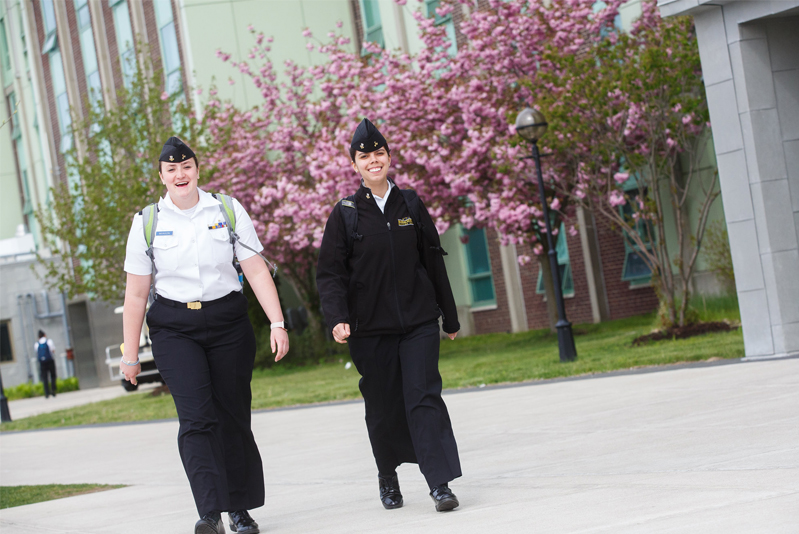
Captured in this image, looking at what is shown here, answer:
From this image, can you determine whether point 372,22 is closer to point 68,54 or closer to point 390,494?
point 68,54

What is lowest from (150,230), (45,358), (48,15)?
(45,358)

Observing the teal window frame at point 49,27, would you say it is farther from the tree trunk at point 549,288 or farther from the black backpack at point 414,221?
the black backpack at point 414,221

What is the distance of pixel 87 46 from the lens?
4034 cm

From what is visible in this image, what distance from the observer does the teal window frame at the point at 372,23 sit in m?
29.5

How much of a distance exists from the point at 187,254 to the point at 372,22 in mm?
25700

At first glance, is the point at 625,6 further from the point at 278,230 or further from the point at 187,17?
the point at 187,17

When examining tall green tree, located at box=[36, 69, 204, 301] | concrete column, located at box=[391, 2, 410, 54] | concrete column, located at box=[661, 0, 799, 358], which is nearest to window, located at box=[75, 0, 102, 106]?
tall green tree, located at box=[36, 69, 204, 301]

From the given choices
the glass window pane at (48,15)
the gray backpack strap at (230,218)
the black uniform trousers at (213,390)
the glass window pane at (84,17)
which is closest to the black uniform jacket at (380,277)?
the gray backpack strap at (230,218)

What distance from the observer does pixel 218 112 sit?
89.2ft

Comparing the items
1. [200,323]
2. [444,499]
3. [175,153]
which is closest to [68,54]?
[175,153]

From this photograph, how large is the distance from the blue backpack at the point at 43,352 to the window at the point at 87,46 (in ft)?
37.2

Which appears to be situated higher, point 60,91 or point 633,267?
point 60,91

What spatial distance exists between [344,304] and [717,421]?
9.22 ft

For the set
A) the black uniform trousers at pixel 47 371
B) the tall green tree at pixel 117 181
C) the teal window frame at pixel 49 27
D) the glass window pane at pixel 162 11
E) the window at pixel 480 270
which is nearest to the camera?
the tall green tree at pixel 117 181
